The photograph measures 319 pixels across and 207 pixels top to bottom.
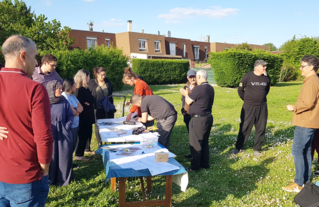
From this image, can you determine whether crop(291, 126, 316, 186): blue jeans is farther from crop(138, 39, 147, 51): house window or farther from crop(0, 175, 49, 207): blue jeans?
crop(138, 39, 147, 51): house window

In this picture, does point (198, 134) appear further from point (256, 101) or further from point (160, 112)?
point (256, 101)

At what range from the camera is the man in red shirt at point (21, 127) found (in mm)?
1947

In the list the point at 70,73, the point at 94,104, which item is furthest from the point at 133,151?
the point at 70,73

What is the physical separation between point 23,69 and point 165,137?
3.55 m

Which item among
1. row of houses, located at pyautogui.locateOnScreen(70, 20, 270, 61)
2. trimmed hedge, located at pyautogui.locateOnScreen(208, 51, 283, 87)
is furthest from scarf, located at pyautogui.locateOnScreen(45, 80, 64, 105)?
row of houses, located at pyautogui.locateOnScreen(70, 20, 270, 61)

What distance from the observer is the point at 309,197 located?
3.65 m

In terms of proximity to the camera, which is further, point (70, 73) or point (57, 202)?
point (70, 73)

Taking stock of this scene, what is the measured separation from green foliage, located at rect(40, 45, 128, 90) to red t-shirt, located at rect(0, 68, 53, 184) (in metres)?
15.1

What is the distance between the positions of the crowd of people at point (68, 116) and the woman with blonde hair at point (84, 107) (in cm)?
2

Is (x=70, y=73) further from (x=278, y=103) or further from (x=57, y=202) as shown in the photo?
(x=57, y=202)

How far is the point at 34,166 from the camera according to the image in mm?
2053

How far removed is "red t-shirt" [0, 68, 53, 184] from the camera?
1.94 m

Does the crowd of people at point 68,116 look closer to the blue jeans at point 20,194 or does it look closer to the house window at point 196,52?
the blue jeans at point 20,194

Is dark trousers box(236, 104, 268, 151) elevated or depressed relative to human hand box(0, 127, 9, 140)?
depressed
